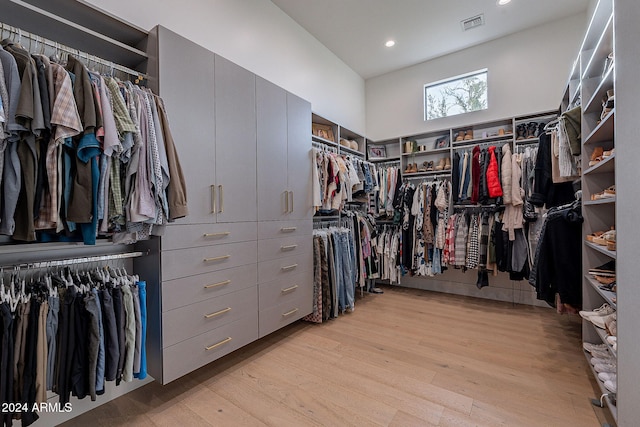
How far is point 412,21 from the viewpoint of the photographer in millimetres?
3150

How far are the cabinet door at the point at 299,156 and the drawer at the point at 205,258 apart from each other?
57 centimetres

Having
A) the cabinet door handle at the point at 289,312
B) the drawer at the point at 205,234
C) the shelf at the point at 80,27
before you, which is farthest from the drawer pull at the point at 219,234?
the shelf at the point at 80,27

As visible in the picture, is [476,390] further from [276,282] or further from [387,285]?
[387,285]

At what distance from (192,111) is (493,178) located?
9.88 ft

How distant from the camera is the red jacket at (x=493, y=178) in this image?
307cm

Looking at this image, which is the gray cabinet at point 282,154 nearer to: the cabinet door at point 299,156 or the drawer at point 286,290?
the cabinet door at point 299,156

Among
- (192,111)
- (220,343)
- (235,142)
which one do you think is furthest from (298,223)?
(192,111)

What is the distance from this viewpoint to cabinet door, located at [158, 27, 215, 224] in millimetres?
1642

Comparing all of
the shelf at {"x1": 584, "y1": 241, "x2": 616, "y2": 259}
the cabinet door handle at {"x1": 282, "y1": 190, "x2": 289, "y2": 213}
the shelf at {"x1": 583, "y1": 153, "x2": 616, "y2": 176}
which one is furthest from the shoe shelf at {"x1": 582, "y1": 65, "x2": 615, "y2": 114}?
the cabinet door handle at {"x1": 282, "y1": 190, "x2": 289, "y2": 213}

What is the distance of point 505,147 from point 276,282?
2858 mm

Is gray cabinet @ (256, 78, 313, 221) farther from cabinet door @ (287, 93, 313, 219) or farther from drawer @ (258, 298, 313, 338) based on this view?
drawer @ (258, 298, 313, 338)

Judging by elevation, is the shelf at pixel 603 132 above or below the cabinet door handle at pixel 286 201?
above

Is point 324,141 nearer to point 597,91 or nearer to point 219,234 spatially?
point 219,234

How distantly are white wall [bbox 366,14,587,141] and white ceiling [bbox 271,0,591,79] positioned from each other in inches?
3.6
